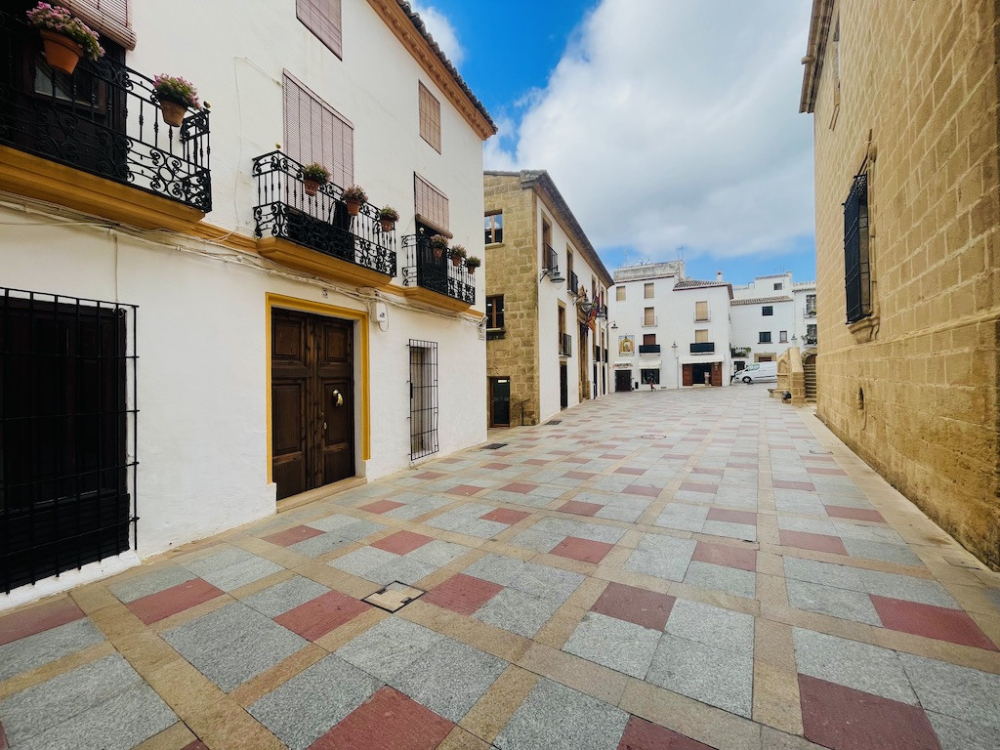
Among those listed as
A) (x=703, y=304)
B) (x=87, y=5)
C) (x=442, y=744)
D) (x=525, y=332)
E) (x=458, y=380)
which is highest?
(x=703, y=304)

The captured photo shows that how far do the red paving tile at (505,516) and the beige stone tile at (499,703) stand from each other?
7.34 ft

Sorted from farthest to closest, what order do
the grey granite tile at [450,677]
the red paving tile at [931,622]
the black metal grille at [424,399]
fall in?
the black metal grille at [424,399] → the red paving tile at [931,622] → the grey granite tile at [450,677]

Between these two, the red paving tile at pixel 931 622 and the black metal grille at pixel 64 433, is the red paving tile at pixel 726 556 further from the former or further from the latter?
the black metal grille at pixel 64 433

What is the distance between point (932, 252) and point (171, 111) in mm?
6979

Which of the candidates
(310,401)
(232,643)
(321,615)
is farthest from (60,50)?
(321,615)

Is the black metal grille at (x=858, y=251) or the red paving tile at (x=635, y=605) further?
the black metal grille at (x=858, y=251)

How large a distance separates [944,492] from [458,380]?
23.7ft

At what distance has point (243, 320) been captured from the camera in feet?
15.0

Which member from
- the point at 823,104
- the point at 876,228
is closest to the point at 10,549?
the point at 876,228

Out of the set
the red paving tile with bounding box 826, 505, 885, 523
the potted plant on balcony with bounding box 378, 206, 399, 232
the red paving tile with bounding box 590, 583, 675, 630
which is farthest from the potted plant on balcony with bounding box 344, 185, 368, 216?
the red paving tile with bounding box 826, 505, 885, 523

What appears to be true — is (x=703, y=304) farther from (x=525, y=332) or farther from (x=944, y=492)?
(x=944, y=492)

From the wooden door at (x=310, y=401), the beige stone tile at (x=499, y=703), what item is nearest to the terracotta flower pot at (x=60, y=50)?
the wooden door at (x=310, y=401)

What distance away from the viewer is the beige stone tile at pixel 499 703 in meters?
1.87

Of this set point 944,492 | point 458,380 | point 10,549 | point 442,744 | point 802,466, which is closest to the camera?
point 442,744
